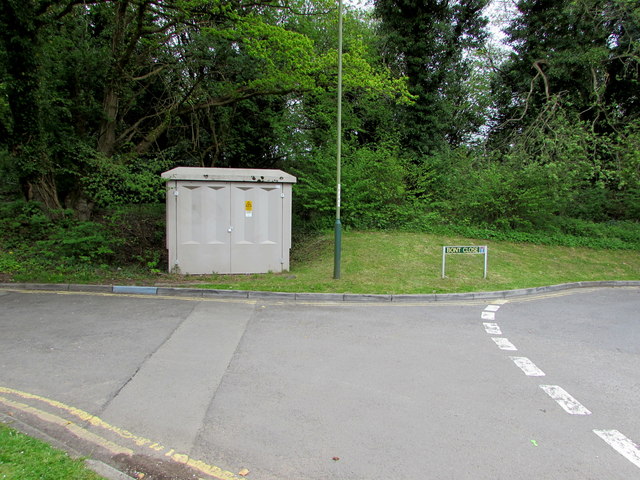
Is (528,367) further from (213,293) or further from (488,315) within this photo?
(213,293)

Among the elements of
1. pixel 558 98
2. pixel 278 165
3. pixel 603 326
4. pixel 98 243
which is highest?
pixel 558 98

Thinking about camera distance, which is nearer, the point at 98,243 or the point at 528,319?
the point at 528,319

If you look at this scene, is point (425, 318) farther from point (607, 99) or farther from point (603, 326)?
point (607, 99)

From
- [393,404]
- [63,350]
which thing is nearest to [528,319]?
[393,404]

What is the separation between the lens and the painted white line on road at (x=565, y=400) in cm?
385

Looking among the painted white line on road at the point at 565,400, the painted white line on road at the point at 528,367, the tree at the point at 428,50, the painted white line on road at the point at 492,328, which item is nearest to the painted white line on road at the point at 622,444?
the painted white line on road at the point at 565,400

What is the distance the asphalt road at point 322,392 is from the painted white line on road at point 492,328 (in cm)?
3

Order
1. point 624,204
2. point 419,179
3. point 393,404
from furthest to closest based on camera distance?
point 624,204 → point 419,179 → point 393,404

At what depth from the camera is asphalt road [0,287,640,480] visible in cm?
300

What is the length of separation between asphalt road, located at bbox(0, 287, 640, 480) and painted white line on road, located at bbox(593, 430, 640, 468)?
0.05 feet

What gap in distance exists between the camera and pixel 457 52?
20.7 metres

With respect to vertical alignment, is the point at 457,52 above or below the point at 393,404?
above

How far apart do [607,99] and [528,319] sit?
1827 cm

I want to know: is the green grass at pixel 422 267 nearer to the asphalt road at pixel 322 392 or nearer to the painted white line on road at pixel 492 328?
the asphalt road at pixel 322 392
